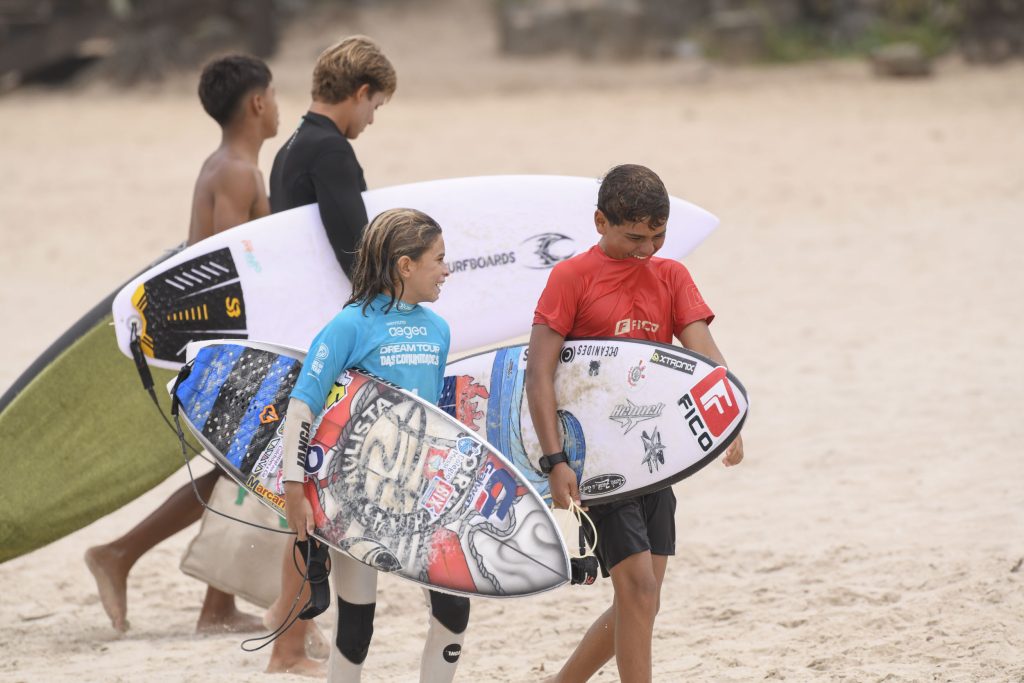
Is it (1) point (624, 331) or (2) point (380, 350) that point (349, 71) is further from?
(1) point (624, 331)

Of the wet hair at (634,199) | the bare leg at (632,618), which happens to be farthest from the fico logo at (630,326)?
the bare leg at (632,618)

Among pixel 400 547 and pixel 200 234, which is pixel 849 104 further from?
pixel 400 547

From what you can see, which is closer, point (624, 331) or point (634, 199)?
point (634, 199)

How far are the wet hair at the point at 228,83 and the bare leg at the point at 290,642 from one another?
4.81 feet

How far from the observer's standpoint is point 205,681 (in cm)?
386

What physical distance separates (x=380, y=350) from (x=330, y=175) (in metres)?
1.00

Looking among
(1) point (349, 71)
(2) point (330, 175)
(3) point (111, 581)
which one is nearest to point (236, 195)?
(2) point (330, 175)

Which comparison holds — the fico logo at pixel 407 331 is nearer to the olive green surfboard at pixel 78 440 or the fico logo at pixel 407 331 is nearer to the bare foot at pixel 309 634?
the bare foot at pixel 309 634

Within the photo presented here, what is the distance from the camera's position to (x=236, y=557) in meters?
4.35

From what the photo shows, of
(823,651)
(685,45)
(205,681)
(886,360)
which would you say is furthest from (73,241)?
(685,45)

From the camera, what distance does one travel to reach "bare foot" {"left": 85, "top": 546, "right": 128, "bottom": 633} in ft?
14.4

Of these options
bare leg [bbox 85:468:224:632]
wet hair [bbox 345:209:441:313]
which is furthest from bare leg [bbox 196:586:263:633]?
wet hair [bbox 345:209:441:313]

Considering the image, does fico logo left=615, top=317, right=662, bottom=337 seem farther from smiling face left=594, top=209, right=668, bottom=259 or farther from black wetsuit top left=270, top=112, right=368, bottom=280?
black wetsuit top left=270, top=112, right=368, bottom=280

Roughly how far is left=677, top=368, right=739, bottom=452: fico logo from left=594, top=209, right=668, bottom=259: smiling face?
0.35 metres
